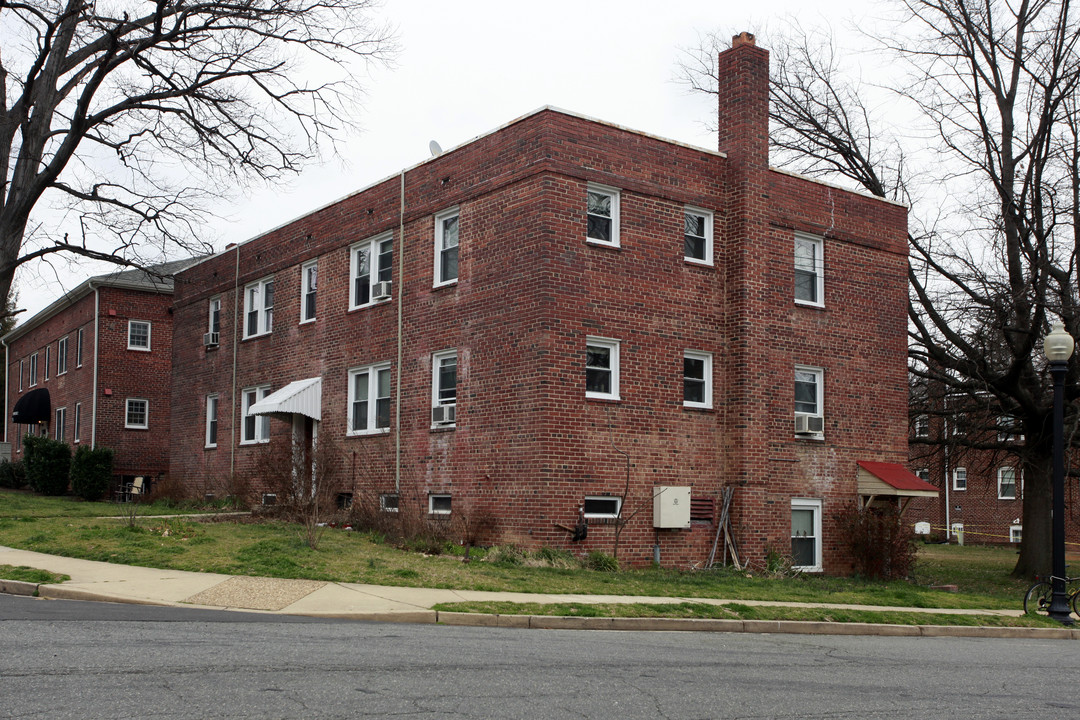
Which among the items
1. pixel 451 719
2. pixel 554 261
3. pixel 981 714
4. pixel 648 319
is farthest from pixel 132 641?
pixel 648 319

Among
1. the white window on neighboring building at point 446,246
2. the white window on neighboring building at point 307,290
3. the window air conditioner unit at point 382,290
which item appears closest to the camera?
the white window on neighboring building at point 446,246

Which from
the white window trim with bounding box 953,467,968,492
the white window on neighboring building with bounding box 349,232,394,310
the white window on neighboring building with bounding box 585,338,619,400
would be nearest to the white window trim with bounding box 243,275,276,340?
the white window on neighboring building with bounding box 349,232,394,310

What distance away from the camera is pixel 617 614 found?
1421 centimetres

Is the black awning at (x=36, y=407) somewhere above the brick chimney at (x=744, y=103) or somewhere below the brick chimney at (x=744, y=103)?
below

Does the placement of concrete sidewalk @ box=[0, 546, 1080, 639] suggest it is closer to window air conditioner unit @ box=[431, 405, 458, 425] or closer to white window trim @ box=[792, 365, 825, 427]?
window air conditioner unit @ box=[431, 405, 458, 425]

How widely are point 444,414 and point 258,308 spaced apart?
381 inches

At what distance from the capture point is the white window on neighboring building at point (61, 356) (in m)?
44.1

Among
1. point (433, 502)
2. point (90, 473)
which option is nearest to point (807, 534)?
point (433, 502)

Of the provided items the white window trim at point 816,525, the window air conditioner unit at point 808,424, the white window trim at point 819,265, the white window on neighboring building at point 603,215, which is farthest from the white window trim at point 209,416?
the white window trim at point 819,265

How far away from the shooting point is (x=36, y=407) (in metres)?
45.2

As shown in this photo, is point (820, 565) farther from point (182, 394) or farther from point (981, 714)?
point (182, 394)

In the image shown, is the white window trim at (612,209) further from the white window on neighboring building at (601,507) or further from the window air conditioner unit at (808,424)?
the window air conditioner unit at (808,424)

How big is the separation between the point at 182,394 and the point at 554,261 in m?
17.3

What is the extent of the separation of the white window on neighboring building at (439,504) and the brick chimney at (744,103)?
9.05m
